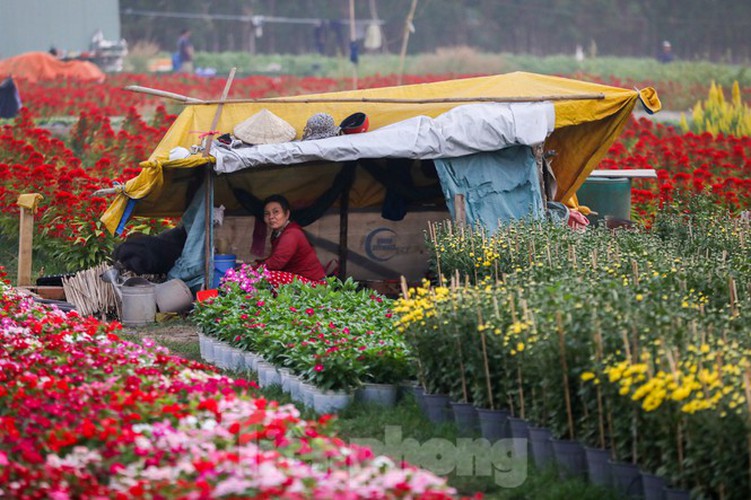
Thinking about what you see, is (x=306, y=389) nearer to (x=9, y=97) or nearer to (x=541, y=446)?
(x=541, y=446)

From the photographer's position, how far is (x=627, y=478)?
6062 mm

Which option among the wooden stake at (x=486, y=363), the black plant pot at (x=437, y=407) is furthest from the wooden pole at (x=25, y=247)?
the wooden stake at (x=486, y=363)

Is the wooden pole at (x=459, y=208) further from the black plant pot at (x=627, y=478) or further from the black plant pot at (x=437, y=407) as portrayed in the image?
the black plant pot at (x=627, y=478)

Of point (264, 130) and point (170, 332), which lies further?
point (264, 130)

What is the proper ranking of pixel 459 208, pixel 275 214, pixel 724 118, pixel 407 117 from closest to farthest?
pixel 275 214 → pixel 459 208 → pixel 407 117 → pixel 724 118

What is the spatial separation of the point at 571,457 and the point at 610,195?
25.8ft

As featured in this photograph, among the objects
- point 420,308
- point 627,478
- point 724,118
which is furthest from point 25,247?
point 724,118

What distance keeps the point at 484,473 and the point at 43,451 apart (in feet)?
7.30

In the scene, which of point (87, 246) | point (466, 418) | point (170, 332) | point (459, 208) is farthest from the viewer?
point (87, 246)

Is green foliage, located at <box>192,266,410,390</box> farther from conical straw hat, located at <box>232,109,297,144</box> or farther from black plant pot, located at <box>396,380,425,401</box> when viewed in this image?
conical straw hat, located at <box>232,109,297,144</box>

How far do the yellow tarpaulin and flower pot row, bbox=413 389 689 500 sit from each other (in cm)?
507

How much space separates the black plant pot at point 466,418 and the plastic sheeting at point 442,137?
15.1 ft

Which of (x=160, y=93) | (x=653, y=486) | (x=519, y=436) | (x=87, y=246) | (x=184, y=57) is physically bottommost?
(x=184, y=57)

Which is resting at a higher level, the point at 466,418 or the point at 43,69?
the point at 466,418
